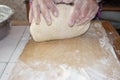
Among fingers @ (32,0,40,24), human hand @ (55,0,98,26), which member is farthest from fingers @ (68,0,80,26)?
fingers @ (32,0,40,24)

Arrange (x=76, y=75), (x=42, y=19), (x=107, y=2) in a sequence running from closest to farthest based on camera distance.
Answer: (x=76, y=75)
(x=42, y=19)
(x=107, y=2)

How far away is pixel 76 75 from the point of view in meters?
0.70

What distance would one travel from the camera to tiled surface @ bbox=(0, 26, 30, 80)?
0.78m

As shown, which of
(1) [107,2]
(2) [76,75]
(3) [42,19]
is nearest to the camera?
(2) [76,75]

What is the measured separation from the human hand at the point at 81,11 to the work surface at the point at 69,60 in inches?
3.4

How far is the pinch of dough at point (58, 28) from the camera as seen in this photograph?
85 centimetres

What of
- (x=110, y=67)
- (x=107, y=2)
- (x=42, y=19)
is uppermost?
(x=42, y=19)

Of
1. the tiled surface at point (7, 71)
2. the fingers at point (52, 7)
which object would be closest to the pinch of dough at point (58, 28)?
the fingers at point (52, 7)

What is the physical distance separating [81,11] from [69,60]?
21 cm

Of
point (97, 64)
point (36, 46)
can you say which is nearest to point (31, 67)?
point (36, 46)

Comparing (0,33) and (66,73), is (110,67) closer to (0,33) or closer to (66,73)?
(66,73)

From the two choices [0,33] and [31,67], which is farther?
[0,33]

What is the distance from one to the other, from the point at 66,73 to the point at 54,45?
0.18m

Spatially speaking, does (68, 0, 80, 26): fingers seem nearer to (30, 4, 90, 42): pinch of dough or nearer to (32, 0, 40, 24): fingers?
(30, 4, 90, 42): pinch of dough
